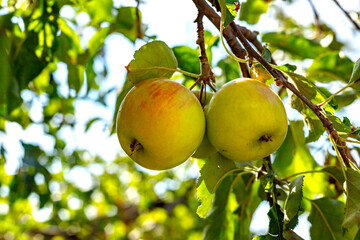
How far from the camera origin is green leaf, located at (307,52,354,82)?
6.18ft

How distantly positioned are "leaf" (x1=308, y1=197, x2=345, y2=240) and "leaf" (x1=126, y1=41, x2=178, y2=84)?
0.73m

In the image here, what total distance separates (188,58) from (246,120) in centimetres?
65

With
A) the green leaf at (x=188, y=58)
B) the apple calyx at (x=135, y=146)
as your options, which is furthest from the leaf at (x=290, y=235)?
the green leaf at (x=188, y=58)

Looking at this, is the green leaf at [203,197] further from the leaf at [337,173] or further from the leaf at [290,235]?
the leaf at [337,173]

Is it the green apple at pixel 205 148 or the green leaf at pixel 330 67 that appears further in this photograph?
the green leaf at pixel 330 67

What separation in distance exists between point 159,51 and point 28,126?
6.65ft

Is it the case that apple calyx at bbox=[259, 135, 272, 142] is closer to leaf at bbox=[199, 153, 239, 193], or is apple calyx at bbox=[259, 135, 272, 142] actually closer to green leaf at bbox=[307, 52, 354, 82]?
leaf at bbox=[199, 153, 239, 193]

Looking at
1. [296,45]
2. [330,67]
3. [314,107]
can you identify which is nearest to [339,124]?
[314,107]

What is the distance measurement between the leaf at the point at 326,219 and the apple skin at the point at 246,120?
46 centimetres

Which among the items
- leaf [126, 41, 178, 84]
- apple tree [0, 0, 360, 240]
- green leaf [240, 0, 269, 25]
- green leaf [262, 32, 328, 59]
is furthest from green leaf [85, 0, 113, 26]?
leaf [126, 41, 178, 84]

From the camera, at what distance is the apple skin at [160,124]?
3.29 ft

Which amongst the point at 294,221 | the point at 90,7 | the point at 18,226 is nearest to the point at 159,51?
the point at 294,221

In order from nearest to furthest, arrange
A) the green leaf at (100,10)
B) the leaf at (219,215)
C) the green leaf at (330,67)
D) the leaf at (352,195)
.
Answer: the leaf at (352,195), the leaf at (219,215), the green leaf at (330,67), the green leaf at (100,10)

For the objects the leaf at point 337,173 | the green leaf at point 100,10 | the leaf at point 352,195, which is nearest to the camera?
the leaf at point 352,195
